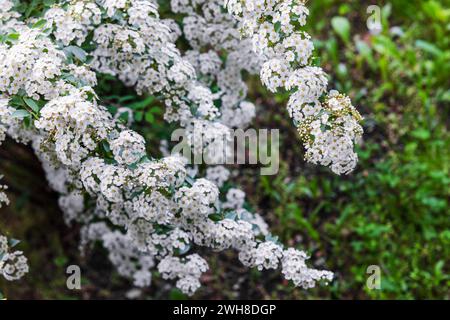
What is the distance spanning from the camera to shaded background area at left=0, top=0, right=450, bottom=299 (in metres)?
3.85

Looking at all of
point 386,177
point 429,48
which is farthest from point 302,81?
point 429,48

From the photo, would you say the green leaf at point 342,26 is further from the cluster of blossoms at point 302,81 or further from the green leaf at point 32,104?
the green leaf at point 32,104

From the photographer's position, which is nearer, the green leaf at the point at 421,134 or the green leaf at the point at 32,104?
the green leaf at the point at 32,104

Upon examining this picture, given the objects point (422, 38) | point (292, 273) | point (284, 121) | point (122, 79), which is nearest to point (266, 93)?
point (284, 121)

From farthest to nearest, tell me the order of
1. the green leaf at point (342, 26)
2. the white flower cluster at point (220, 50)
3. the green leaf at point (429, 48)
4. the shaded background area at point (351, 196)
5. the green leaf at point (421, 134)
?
the green leaf at point (342, 26) < the green leaf at point (429, 48) < the green leaf at point (421, 134) < the shaded background area at point (351, 196) < the white flower cluster at point (220, 50)

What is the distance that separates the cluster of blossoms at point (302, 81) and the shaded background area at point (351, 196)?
101cm

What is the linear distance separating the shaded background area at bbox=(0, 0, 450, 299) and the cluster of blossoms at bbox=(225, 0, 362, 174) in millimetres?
1010

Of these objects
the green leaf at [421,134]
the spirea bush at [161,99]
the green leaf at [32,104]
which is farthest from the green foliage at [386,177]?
the green leaf at [32,104]

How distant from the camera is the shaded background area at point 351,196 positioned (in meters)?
3.85

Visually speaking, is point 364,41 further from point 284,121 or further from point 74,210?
point 74,210

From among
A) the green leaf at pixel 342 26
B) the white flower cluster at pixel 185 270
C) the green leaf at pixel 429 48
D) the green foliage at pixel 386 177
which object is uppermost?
the green leaf at pixel 342 26

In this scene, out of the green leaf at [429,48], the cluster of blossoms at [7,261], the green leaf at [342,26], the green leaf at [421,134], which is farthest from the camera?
the green leaf at [342,26]

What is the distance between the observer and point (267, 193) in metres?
4.35

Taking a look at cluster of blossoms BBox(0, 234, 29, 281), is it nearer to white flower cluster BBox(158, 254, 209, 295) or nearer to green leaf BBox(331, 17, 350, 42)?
white flower cluster BBox(158, 254, 209, 295)
